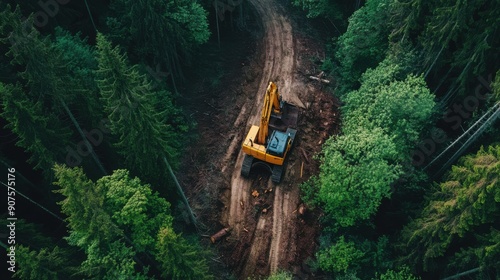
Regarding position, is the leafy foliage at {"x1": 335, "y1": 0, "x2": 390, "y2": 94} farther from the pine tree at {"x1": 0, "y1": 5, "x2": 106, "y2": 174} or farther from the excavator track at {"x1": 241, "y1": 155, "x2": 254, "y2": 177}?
the pine tree at {"x1": 0, "y1": 5, "x2": 106, "y2": 174}

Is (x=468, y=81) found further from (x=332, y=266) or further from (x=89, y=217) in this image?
(x=89, y=217)

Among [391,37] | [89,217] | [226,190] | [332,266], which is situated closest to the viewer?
[89,217]

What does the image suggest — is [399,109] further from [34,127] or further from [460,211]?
[34,127]

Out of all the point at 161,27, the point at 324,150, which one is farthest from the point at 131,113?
the point at 324,150

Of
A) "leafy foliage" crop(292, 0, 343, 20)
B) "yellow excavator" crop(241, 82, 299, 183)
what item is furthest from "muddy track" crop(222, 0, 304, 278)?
"leafy foliage" crop(292, 0, 343, 20)

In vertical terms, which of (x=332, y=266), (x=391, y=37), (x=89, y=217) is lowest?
(x=332, y=266)

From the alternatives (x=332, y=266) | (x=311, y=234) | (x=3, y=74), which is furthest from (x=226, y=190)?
(x=3, y=74)

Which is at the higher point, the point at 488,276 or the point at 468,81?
the point at 468,81
